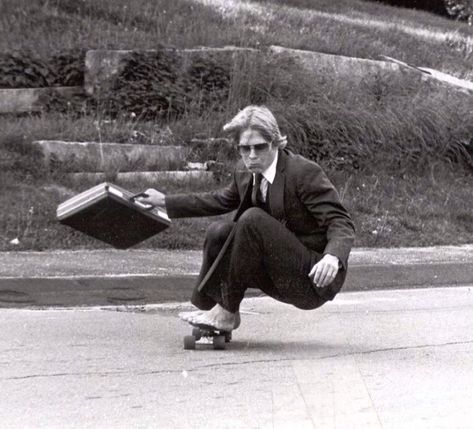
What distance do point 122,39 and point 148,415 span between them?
31.4 feet

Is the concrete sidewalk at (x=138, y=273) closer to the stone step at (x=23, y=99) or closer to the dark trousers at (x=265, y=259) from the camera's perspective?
the dark trousers at (x=265, y=259)

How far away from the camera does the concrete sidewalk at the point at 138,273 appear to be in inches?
344

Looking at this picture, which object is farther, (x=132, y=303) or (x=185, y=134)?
(x=185, y=134)

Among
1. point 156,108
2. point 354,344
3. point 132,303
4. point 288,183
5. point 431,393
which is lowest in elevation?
point 156,108

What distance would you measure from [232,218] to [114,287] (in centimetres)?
221

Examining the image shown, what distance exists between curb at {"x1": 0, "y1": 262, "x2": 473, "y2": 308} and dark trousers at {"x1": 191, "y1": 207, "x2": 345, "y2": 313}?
6.81ft

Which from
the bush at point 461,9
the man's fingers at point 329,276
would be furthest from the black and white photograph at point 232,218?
the bush at point 461,9

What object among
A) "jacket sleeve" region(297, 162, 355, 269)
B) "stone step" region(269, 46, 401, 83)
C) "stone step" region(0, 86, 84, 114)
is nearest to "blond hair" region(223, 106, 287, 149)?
"jacket sleeve" region(297, 162, 355, 269)

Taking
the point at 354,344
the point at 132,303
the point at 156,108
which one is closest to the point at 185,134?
the point at 156,108

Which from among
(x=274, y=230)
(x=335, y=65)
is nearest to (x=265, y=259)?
(x=274, y=230)

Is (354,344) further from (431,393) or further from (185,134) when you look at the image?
(185,134)

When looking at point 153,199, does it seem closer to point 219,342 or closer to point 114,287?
point 219,342

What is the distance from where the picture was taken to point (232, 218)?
7000mm

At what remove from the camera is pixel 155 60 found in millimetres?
14023
